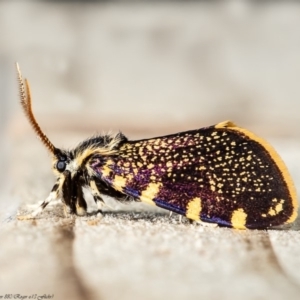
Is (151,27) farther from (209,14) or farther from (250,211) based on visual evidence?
(250,211)

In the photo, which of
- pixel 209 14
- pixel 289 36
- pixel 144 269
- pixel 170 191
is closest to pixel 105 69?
pixel 209 14

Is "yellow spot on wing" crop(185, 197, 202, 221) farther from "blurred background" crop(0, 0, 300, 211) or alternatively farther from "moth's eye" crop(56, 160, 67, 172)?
"blurred background" crop(0, 0, 300, 211)

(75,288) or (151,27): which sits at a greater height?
(151,27)

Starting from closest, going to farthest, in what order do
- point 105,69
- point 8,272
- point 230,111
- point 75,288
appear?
point 75,288, point 8,272, point 230,111, point 105,69

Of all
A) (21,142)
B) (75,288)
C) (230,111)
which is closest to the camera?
(75,288)

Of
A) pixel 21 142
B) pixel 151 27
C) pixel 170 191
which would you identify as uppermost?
pixel 151 27

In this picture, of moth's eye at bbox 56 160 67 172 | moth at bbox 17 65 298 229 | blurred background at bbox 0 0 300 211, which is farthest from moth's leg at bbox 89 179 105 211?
blurred background at bbox 0 0 300 211

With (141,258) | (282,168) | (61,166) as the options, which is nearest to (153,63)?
(61,166)

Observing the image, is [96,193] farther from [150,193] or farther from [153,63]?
[153,63]
